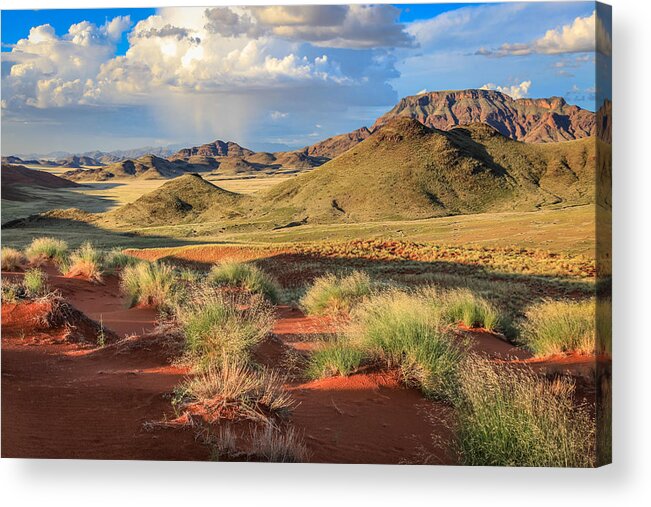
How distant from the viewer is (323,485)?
298 inches

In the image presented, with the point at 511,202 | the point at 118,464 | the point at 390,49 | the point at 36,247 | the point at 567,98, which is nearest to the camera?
the point at 118,464

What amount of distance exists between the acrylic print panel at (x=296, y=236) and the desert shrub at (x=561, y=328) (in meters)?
0.05

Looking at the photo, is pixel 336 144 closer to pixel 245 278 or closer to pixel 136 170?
pixel 136 170

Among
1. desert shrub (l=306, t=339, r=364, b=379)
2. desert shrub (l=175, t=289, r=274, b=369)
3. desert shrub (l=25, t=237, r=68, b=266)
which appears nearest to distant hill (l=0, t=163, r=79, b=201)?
desert shrub (l=25, t=237, r=68, b=266)

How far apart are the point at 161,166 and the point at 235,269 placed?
115 inches

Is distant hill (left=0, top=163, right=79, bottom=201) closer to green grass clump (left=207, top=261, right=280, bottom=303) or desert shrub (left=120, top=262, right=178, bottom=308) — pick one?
desert shrub (left=120, top=262, right=178, bottom=308)

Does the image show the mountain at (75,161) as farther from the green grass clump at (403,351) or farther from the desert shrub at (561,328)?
the desert shrub at (561,328)

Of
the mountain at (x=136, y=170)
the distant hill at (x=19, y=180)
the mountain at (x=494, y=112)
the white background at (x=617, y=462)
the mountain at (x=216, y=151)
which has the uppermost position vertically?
the mountain at (x=494, y=112)

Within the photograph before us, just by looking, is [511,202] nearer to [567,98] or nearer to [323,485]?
[567,98]

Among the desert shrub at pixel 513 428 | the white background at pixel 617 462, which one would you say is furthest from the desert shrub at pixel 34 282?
the desert shrub at pixel 513 428

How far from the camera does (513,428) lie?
242 inches

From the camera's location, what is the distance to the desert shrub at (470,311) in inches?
440

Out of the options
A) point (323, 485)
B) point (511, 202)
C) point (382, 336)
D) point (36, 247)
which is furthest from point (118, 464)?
point (511, 202)

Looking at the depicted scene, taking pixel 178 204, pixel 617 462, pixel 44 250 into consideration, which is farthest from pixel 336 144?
pixel 617 462
